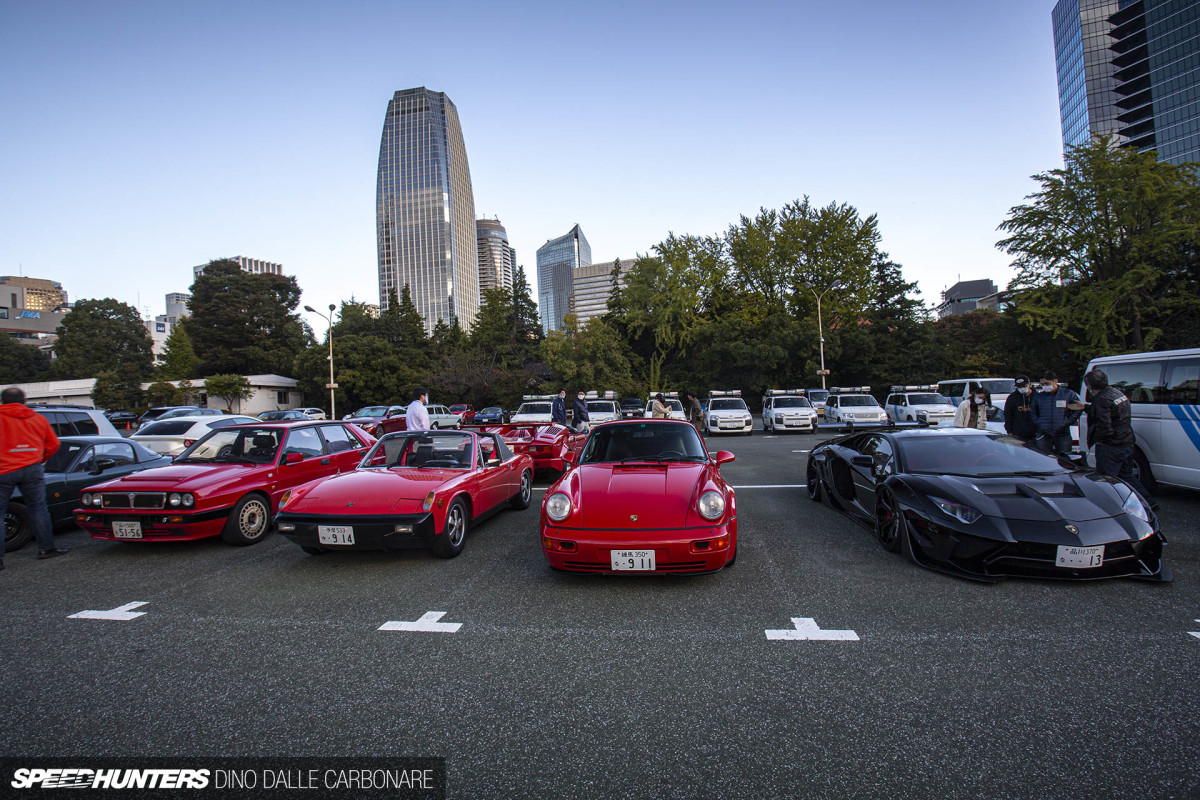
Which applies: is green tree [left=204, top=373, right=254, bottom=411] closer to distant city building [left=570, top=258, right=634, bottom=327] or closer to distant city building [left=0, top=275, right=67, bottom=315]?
distant city building [left=0, top=275, right=67, bottom=315]

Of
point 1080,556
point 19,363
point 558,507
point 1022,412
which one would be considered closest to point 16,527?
point 558,507

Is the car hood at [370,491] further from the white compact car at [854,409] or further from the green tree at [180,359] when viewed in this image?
the green tree at [180,359]

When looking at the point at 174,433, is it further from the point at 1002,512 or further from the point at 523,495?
the point at 1002,512

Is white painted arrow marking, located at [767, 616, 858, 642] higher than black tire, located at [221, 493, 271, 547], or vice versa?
black tire, located at [221, 493, 271, 547]

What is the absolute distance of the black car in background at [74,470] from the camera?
20.5ft

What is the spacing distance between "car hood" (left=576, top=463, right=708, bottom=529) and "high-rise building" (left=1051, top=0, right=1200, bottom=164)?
92.6 m

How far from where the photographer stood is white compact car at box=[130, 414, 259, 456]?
10836mm

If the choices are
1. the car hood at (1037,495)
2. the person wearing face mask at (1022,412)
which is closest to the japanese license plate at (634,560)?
the car hood at (1037,495)

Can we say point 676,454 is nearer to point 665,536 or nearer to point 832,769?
point 665,536

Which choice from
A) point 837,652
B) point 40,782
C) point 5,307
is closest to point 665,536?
point 837,652

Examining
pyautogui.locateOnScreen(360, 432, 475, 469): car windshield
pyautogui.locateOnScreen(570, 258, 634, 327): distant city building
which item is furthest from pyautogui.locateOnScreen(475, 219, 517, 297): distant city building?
pyautogui.locateOnScreen(360, 432, 475, 469): car windshield

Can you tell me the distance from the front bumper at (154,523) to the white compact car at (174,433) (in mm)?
5236

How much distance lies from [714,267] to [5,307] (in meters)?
115

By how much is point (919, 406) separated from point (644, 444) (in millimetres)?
18334
